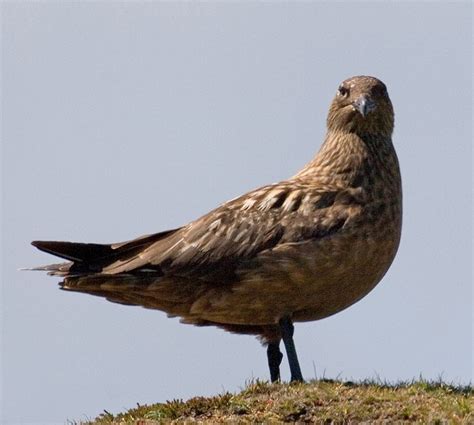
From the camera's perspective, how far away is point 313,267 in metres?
12.1

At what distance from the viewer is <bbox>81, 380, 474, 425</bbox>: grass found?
10844 mm

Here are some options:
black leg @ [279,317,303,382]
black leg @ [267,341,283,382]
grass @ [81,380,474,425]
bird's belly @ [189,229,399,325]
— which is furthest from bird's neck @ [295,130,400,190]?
grass @ [81,380,474,425]

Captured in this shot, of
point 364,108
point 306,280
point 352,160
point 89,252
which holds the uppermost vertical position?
point 364,108

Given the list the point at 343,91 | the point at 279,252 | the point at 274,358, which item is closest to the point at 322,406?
the point at 279,252

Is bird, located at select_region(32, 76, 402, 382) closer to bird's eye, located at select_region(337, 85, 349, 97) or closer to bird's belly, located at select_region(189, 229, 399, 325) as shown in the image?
bird's belly, located at select_region(189, 229, 399, 325)

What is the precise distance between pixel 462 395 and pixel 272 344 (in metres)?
2.33

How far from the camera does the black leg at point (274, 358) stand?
42.8ft

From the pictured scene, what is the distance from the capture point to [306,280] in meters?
12.2

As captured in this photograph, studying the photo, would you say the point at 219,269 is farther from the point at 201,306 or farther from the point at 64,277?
the point at 64,277

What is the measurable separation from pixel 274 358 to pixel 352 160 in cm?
207

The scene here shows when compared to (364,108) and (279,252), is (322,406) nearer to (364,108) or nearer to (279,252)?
(279,252)

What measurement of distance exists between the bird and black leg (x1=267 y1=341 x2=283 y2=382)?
0.04 feet

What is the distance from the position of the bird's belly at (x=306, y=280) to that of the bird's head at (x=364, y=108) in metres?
1.52

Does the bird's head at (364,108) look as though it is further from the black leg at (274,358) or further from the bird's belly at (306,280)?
the black leg at (274,358)
